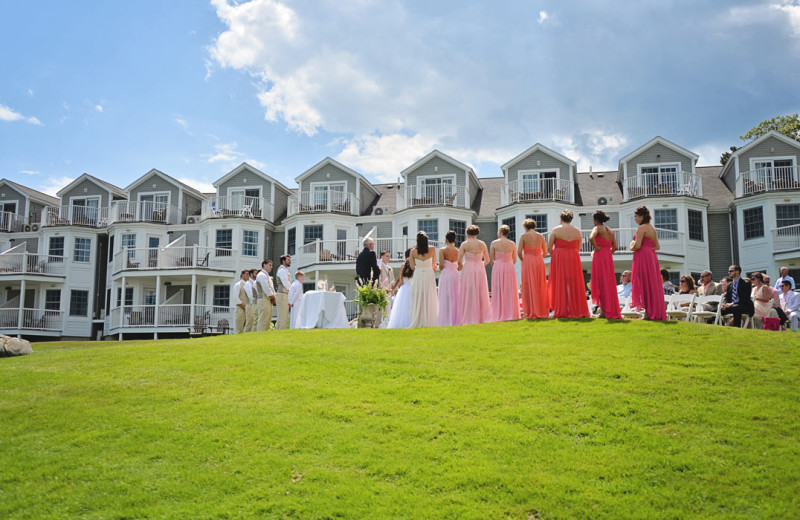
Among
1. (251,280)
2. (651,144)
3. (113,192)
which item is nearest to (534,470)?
(251,280)

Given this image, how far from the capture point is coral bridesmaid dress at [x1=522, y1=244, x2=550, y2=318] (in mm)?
12516

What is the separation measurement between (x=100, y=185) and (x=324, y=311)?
29.7 meters

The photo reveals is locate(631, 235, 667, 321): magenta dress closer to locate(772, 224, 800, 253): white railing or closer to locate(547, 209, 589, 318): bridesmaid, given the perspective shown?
locate(547, 209, 589, 318): bridesmaid

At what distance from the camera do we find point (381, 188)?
128ft

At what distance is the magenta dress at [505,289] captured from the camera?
13.3 m

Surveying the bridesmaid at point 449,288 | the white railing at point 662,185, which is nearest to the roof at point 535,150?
the white railing at point 662,185

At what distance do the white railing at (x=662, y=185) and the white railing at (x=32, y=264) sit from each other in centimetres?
3188

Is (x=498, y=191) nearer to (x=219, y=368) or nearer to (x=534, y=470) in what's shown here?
(x=219, y=368)

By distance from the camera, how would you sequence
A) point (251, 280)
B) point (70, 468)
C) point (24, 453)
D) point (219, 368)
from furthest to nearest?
point (251, 280), point (219, 368), point (24, 453), point (70, 468)

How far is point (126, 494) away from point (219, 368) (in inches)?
156

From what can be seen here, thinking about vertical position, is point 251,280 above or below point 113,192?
below

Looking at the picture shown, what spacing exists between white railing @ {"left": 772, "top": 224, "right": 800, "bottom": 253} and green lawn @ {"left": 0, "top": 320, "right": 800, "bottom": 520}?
21.6m

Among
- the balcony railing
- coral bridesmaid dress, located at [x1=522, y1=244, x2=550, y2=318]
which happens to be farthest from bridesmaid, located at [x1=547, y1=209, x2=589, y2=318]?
the balcony railing

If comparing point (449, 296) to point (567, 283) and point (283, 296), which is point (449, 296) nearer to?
point (567, 283)
